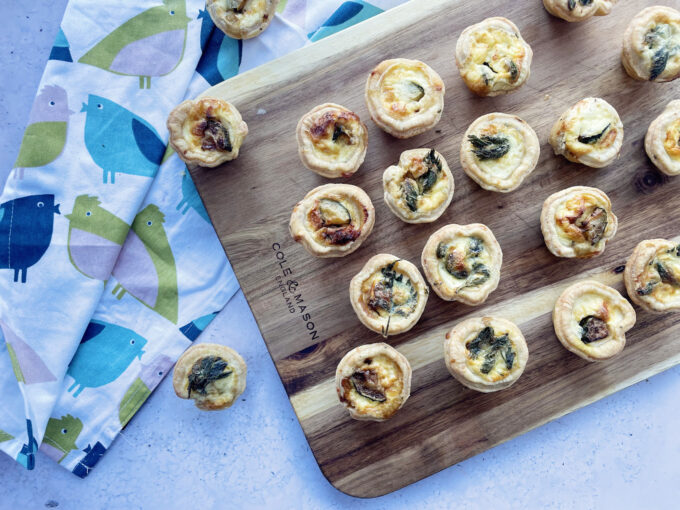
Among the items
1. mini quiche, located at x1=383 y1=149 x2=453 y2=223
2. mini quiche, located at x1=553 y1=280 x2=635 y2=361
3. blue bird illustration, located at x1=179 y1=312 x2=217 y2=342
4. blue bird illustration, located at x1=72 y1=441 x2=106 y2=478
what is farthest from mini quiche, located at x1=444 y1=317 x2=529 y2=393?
blue bird illustration, located at x1=72 y1=441 x2=106 y2=478

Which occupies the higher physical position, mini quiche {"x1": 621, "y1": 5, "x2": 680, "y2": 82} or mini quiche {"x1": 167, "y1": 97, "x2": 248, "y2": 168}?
mini quiche {"x1": 621, "y1": 5, "x2": 680, "y2": 82}

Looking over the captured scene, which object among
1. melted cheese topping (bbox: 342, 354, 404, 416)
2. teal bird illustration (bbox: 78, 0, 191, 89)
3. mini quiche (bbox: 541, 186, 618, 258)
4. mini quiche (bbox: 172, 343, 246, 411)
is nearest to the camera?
melted cheese topping (bbox: 342, 354, 404, 416)

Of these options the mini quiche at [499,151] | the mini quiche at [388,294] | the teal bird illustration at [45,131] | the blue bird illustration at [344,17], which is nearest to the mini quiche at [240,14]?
the blue bird illustration at [344,17]

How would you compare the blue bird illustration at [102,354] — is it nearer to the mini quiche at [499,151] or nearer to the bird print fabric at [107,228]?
the bird print fabric at [107,228]

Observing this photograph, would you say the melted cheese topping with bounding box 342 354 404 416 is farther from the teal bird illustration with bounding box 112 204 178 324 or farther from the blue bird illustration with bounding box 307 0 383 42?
the blue bird illustration with bounding box 307 0 383 42

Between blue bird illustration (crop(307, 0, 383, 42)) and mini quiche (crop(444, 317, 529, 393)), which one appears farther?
A: blue bird illustration (crop(307, 0, 383, 42))

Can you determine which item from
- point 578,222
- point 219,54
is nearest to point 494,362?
point 578,222

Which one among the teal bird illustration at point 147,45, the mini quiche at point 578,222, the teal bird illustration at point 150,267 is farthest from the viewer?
the teal bird illustration at point 150,267

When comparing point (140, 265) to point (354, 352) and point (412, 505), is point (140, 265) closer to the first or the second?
point (354, 352)
